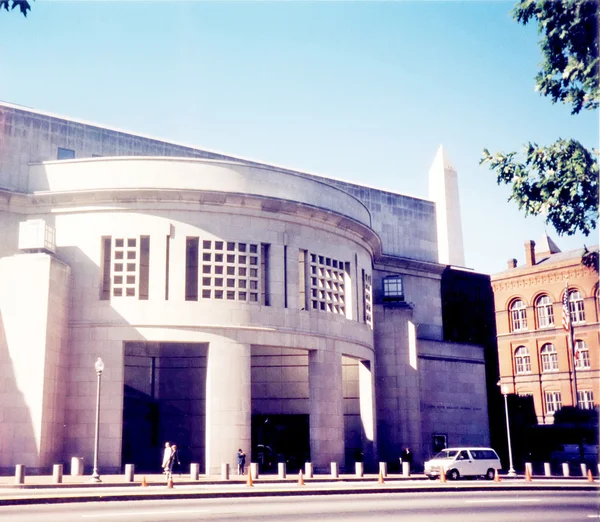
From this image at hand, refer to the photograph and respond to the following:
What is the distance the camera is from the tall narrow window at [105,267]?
116 ft

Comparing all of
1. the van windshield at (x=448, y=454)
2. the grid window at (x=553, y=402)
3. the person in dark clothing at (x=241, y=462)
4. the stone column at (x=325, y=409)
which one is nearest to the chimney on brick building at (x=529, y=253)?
the grid window at (x=553, y=402)

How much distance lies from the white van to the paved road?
12.8m

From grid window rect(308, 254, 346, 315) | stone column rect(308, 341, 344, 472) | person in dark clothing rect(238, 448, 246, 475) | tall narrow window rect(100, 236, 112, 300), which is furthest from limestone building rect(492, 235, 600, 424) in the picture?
tall narrow window rect(100, 236, 112, 300)

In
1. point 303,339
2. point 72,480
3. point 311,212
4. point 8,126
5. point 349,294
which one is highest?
point 8,126

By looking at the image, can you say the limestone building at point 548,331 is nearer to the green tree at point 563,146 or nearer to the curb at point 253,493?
the curb at point 253,493

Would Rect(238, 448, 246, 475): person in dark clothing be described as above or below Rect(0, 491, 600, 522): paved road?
above

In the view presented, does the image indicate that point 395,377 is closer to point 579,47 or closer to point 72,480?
point 72,480

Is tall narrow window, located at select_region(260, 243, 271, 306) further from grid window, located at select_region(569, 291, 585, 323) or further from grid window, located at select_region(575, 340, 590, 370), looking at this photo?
grid window, located at select_region(569, 291, 585, 323)

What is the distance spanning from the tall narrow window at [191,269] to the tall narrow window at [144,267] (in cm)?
186

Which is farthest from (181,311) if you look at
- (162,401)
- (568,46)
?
(568,46)

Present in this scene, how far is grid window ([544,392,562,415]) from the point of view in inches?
2717

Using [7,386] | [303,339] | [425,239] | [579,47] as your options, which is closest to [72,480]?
[7,386]

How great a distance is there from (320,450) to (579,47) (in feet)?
78.1

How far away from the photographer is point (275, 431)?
42125 millimetres
